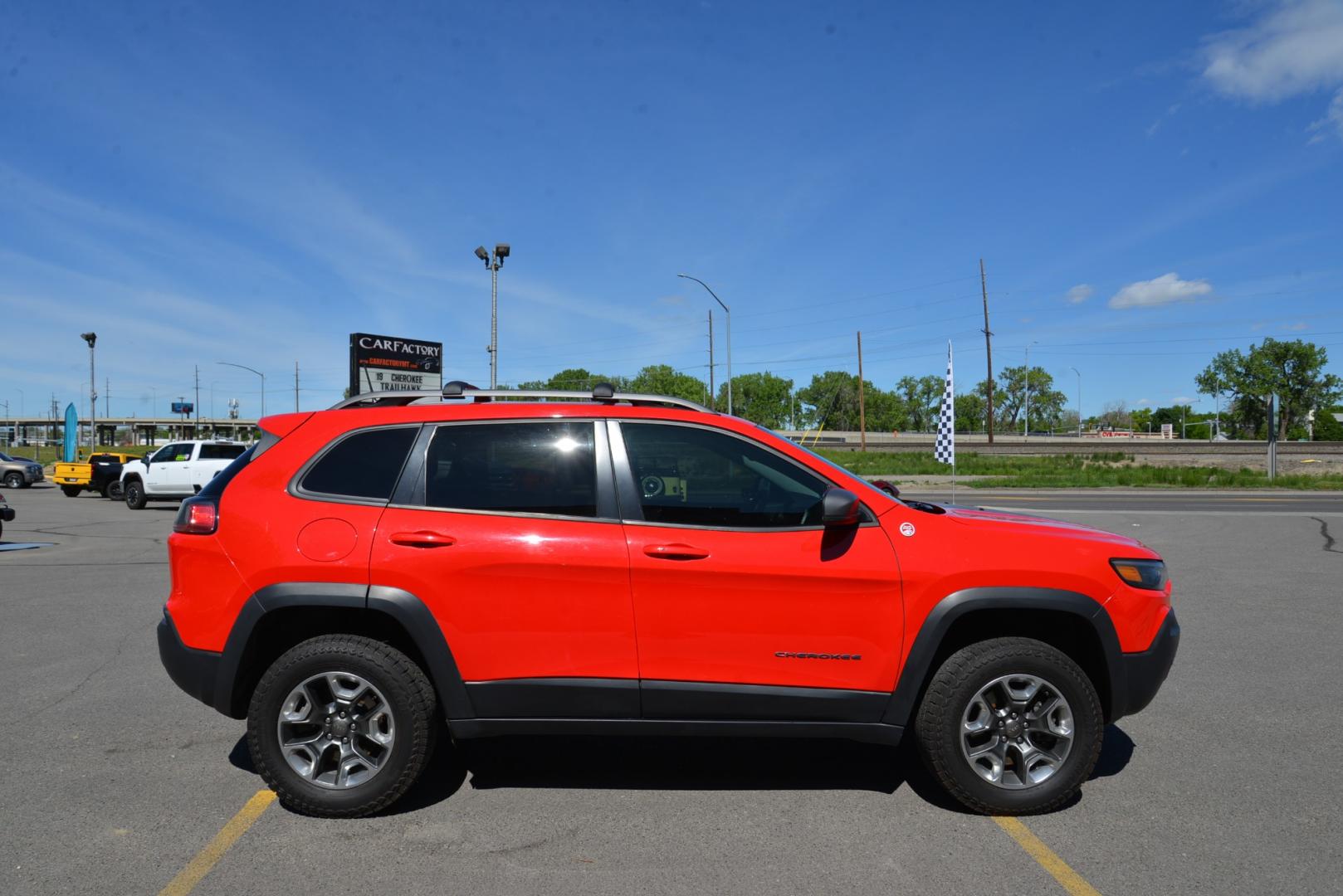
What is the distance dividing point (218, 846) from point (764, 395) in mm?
129872

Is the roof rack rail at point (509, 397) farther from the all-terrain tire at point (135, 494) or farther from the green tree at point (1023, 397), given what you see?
the green tree at point (1023, 397)

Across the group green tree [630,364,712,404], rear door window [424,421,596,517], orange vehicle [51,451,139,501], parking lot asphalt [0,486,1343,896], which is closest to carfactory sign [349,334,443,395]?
orange vehicle [51,451,139,501]

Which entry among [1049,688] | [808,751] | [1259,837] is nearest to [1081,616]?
[1049,688]

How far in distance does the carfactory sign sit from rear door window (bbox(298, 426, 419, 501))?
24.3m

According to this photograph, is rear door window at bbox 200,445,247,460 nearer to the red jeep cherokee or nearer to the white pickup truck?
the white pickup truck

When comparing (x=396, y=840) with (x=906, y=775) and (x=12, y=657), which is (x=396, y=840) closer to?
(x=906, y=775)

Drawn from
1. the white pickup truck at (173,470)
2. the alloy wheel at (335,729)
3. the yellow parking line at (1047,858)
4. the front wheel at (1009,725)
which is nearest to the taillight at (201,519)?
the alloy wheel at (335,729)

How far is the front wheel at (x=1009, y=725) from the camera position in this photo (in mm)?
3768

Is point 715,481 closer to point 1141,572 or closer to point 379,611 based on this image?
point 379,611

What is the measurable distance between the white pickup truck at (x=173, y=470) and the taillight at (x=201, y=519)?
64.0ft

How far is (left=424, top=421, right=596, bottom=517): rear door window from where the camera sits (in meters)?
3.90

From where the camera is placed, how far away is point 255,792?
13.5 ft

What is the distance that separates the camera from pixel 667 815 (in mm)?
3863

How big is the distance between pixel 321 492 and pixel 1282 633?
7471 mm
